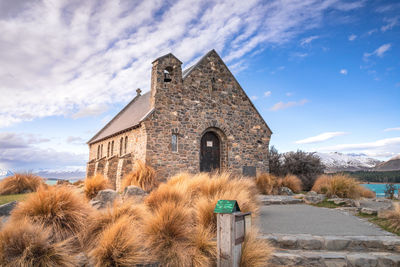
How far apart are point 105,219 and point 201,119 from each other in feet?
33.8

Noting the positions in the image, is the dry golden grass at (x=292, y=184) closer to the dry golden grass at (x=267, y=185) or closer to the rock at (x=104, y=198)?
the dry golden grass at (x=267, y=185)

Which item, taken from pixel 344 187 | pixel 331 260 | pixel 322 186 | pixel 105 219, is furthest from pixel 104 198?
pixel 322 186

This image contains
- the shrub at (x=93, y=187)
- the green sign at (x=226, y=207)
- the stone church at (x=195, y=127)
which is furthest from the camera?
the stone church at (x=195, y=127)

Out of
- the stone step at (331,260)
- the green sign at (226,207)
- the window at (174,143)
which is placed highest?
the window at (174,143)

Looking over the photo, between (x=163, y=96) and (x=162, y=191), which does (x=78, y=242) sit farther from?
(x=163, y=96)

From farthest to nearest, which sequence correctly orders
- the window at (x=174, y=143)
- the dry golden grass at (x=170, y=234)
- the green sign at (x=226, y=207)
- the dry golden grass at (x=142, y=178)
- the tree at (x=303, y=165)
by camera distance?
the tree at (x=303, y=165)
the window at (x=174, y=143)
the dry golden grass at (x=142, y=178)
the dry golden grass at (x=170, y=234)
the green sign at (x=226, y=207)

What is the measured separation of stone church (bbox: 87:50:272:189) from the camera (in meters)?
14.1

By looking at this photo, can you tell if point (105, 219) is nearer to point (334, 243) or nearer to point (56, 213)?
point (56, 213)

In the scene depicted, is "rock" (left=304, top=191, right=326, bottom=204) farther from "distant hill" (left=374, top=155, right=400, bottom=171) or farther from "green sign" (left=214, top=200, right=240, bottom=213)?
"distant hill" (left=374, top=155, right=400, bottom=171)

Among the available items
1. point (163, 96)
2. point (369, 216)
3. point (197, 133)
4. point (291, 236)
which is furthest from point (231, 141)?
point (291, 236)

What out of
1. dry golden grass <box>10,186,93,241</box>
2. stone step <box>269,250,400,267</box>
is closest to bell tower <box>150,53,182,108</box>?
dry golden grass <box>10,186,93,241</box>

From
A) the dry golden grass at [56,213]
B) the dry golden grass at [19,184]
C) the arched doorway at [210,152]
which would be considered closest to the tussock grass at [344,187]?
the arched doorway at [210,152]

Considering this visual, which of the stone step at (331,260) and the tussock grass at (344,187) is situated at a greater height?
the tussock grass at (344,187)

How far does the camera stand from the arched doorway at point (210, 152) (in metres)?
15.6
